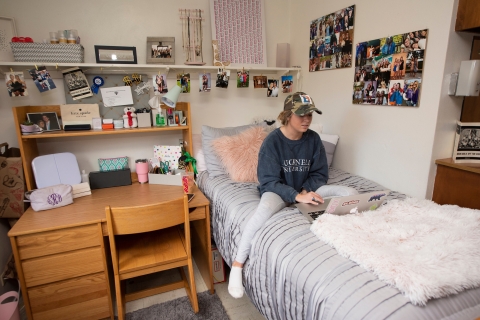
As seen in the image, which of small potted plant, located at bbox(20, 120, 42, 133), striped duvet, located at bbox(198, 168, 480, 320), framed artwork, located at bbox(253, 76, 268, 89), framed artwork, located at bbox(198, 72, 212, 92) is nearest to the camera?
striped duvet, located at bbox(198, 168, 480, 320)

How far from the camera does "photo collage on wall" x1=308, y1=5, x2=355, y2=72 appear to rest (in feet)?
6.53

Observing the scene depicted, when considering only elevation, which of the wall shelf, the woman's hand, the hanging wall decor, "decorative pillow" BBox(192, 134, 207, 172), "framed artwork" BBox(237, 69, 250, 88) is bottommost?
the woman's hand

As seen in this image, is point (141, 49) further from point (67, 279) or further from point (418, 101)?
point (418, 101)

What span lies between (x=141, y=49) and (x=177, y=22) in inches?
13.7

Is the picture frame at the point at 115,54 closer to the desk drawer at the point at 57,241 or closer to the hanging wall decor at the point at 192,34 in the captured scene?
the hanging wall decor at the point at 192,34

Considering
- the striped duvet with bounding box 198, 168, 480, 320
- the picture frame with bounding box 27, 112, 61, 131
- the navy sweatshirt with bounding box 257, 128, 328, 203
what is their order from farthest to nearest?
the picture frame with bounding box 27, 112, 61, 131 → the navy sweatshirt with bounding box 257, 128, 328, 203 → the striped duvet with bounding box 198, 168, 480, 320

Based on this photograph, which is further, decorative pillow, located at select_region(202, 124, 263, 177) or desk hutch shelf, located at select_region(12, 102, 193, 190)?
decorative pillow, located at select_region(202, 124, 263, 177)

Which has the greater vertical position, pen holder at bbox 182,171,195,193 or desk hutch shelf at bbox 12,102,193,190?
desk hutch shelf at bbox 12,102,193,190

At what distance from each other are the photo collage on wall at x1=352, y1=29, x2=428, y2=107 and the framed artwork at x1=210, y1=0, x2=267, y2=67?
84 centimetres

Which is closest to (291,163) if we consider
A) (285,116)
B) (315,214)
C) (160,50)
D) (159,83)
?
(285,116)

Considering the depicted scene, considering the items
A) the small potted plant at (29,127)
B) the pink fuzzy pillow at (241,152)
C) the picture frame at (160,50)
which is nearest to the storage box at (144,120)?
the picture frame at (160,50)

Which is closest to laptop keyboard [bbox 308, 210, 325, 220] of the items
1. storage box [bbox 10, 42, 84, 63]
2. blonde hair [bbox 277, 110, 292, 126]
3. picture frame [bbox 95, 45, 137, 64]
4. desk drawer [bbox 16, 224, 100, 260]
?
blonde hair [bbox 277, 110, 292, 126]

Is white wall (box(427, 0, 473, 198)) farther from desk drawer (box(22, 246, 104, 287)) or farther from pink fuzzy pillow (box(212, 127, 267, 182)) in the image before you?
desk drawer (box(22, 246, 104, 287))

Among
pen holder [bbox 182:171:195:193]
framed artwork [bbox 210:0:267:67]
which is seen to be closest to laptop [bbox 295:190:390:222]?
pen holder [bbox 182:171:195:193]
